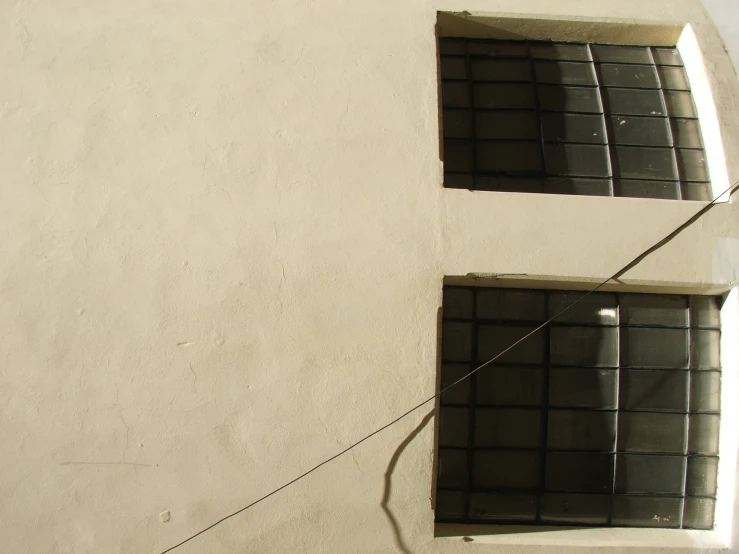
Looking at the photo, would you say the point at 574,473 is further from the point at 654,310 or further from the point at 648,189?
the point at 648,189

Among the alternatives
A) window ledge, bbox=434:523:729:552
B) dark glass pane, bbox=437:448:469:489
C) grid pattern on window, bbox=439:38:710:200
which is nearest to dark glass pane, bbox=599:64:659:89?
grid pattern on window, bbox=439:38:710:200

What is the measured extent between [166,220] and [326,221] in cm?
114

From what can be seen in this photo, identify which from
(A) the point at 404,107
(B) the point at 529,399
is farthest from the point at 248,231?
(B) the point at 529,399

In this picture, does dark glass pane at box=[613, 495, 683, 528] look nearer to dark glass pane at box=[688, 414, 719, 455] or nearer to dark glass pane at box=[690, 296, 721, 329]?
dark glass pane at box=[688, 414, 719, 455]

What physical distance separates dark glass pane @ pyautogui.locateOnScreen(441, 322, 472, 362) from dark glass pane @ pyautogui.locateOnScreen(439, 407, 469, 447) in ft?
1.24

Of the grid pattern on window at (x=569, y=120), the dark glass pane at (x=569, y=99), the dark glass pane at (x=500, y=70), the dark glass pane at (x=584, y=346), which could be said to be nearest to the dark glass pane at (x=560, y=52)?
the grid pattern on window at (x=569, y=120)

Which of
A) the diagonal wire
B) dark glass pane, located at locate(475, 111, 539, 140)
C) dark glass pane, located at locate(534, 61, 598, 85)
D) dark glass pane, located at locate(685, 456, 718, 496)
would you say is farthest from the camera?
dark glass pane, located at locate(534, 61, 598, 85)

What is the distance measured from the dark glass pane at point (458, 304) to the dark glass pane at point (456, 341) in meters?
0.07

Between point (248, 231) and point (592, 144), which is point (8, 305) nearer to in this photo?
point (248, 231)

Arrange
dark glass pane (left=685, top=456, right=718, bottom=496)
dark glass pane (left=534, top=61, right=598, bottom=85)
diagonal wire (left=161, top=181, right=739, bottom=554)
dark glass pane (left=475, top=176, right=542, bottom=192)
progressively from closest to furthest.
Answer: diagonal wire (left=161, top=181, right=739, bottom=554), dark glass pane (left=685, top=456, right=718, bottom=496), dark glass pane (left=475, top=176, right=542, bottom=192), dark glass pane (left=534, top=61, right=598, bottom=85)

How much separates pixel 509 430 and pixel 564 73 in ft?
9.89

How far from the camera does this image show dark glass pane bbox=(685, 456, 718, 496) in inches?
189

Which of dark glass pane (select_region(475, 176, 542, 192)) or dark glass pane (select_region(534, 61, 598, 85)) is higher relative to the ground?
dark glass pane (select_region(534, 61, 598, 85))

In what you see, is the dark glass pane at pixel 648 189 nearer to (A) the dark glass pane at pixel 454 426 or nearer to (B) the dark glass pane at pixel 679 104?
(B) the dark glass pane at pixel 679 104
